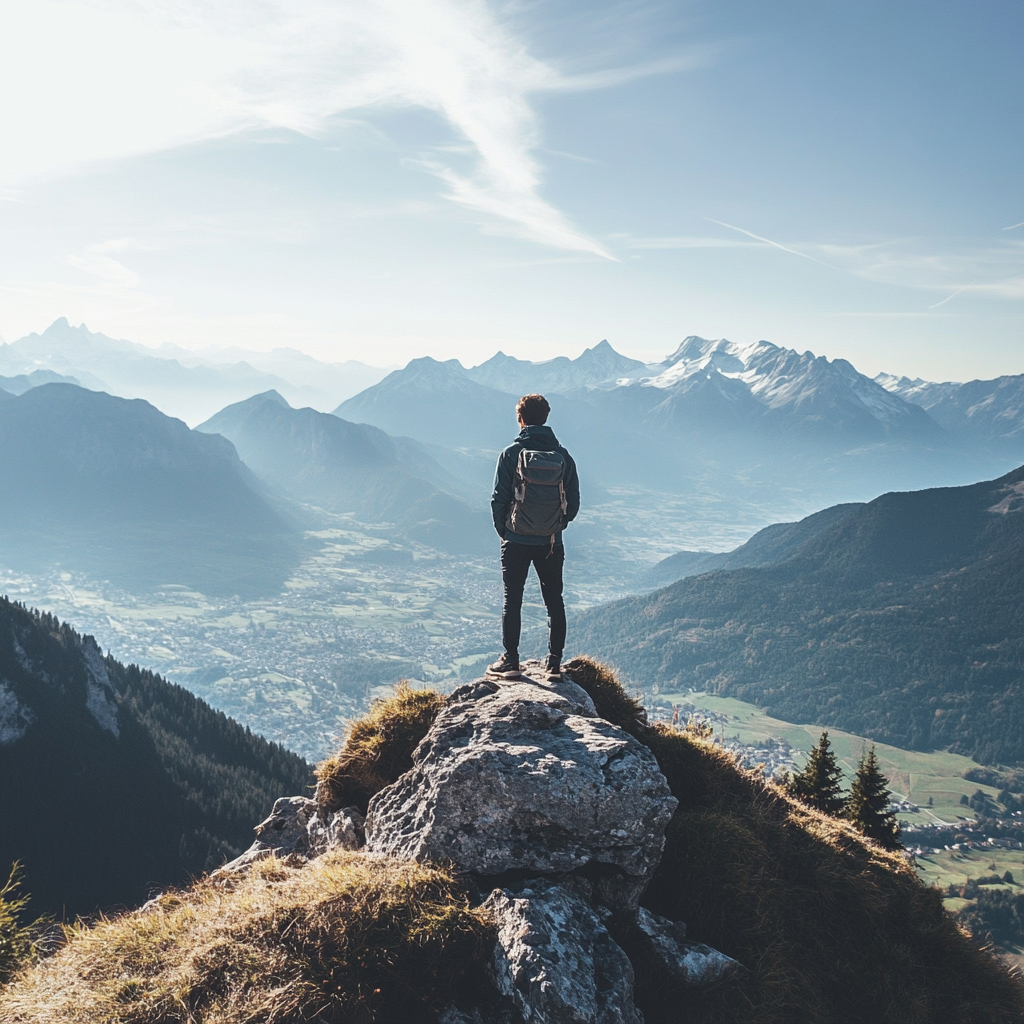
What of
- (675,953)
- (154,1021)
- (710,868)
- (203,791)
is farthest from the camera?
(203,791)

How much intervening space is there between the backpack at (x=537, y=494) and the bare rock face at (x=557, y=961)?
5510 millimetres

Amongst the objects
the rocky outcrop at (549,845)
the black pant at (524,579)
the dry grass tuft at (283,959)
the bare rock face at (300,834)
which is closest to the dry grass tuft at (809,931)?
the rocky outcrop at (549,845)

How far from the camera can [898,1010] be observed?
7.98 meters

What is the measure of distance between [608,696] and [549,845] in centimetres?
508

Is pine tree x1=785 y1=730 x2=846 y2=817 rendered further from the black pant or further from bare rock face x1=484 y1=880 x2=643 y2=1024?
bare rock face x1=484 y1=880 x2=643 y2=1024

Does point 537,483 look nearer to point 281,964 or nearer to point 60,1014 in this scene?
point 281,964

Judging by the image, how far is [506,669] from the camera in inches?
471

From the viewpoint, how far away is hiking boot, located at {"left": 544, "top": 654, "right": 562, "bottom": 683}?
11719 mm

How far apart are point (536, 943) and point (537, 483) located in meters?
6.53

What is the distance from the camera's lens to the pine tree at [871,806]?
21.9m

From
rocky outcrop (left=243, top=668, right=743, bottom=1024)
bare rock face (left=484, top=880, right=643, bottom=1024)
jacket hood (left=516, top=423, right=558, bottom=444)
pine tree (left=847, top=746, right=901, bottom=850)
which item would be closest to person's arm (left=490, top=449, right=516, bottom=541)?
jacket hood (left=516, top=423, right=558, bottom=444)

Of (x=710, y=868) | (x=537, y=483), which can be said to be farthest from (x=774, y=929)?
(x=537, y=483)

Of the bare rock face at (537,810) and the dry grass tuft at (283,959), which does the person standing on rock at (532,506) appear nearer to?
the bare rock face at (537,810)

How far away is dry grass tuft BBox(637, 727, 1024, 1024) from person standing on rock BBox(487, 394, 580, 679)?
402cm
